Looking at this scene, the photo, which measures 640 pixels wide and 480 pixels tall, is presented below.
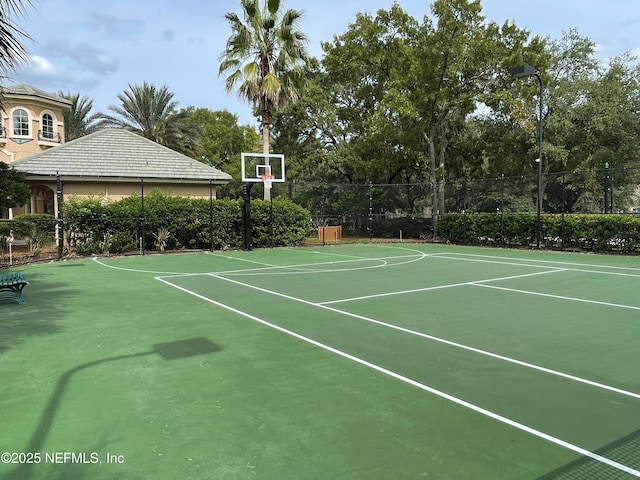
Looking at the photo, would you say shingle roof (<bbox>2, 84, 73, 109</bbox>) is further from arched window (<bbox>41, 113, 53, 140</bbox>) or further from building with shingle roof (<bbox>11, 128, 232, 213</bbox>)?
building with shingle roof (<bbox>11, 128, 232, 213</bbox>)

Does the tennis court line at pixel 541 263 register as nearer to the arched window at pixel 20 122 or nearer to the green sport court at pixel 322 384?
the green sport court at pixel 322 384

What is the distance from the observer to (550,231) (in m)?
19.4

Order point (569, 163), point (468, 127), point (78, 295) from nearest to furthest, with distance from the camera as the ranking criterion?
point (78, 295) → point (569, 163) → point (468, 127)

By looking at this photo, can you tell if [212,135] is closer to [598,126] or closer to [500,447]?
[598,126]

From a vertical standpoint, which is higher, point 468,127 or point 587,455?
point 468,127

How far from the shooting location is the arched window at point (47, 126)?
2600 cm

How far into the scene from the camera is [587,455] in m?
3.23

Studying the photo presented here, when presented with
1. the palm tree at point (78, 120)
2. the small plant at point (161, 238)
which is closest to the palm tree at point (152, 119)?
the palm tree at point (78, 120)

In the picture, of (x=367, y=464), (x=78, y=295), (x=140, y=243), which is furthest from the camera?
(x=140, y=243)

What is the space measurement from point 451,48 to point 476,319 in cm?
1940

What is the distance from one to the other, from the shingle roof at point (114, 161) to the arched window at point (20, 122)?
13.5 feet

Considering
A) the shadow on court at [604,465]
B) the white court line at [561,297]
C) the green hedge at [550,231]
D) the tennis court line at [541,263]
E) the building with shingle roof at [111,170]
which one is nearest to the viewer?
the shadow on court at [604,465]

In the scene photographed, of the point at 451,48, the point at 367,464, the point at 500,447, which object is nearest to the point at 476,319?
the point at 500,447

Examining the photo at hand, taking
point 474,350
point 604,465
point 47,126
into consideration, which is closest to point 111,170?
point 47,126
